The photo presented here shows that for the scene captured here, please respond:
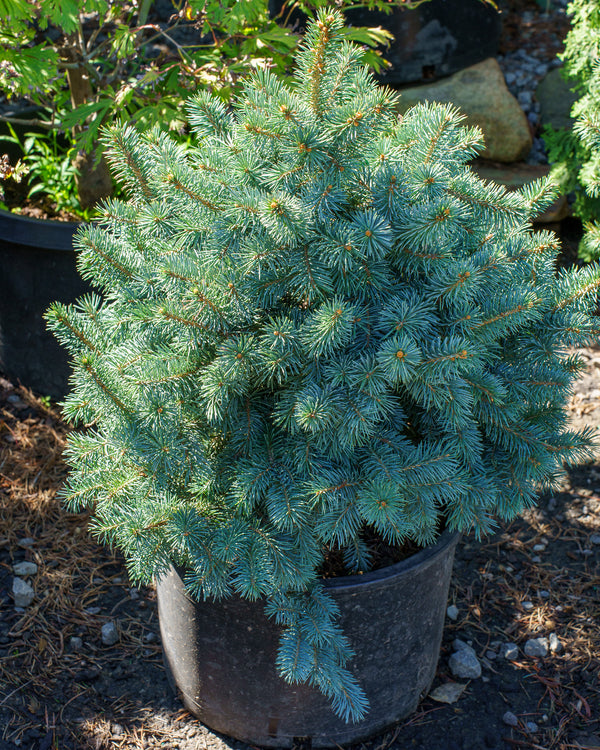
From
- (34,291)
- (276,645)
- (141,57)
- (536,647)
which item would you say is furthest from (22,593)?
(141,57)

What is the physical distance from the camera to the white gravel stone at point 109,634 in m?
2.34

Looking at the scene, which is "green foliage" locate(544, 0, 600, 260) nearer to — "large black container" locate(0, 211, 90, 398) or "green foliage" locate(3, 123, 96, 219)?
"large black container" locate(0, 211, 90, 398)

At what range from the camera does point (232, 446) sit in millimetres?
1633

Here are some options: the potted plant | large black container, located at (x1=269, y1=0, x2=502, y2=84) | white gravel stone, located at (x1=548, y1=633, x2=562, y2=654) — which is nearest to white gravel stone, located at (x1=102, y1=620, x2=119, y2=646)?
the potted plant

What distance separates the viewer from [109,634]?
235cm

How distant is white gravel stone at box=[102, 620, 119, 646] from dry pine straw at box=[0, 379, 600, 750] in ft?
0.09

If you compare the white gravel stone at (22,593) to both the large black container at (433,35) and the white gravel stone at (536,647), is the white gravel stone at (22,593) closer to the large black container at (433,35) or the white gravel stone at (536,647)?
the white gravel stone at (536,647)

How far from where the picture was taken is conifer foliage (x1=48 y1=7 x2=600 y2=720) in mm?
1405

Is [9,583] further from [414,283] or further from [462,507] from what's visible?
[414,283]

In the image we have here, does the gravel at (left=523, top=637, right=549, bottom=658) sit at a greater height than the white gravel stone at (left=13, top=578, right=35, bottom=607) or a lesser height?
greater

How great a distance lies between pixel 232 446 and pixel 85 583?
1.27 metres

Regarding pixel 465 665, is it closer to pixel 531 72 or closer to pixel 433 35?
pixel 433 35

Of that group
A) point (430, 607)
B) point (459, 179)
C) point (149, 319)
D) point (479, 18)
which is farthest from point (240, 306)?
point (479, 18)

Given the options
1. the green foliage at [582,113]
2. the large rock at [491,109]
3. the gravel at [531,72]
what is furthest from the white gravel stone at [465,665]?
the gravel at [531,72]
